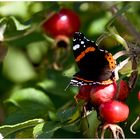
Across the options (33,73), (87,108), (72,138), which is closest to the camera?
(87,108)

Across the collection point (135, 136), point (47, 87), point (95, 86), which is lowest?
point (135, 136)

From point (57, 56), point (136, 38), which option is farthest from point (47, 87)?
point (136, 38)

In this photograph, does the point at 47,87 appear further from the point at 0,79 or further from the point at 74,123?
the point at 74,123

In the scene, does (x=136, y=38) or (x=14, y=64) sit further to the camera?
(x=14, y=64)

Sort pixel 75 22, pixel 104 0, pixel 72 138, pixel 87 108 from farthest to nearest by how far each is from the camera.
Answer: pixel 75 22
pixel 104 0
pixel 72 138
pixel 87 108

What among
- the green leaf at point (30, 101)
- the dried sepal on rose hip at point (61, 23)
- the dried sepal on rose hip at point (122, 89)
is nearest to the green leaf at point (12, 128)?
the dried sepal on rose hip at point (122, 89)

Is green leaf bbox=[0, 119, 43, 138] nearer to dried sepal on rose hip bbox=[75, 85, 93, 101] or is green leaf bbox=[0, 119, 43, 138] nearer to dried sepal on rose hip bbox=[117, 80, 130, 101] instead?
dried sepal on rose hip bbox=[75, 85, 93, 101]

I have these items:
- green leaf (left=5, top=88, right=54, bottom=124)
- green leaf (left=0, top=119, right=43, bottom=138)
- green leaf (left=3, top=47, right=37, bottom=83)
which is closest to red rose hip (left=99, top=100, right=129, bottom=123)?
green leaf (left=0, top=119, right=43, bottom=138)
